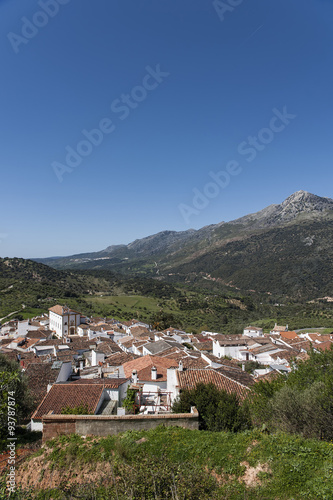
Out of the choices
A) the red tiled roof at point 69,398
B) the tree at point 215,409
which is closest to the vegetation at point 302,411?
the tree at point 215,409

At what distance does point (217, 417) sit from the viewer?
10.4 m

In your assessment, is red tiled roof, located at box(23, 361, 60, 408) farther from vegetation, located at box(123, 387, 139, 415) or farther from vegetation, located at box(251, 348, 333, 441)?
vegetation, located at box(251, 348, 333, 441)

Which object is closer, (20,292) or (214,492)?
(214,492)

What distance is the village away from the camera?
14984 millimetres

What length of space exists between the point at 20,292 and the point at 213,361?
68943 mm

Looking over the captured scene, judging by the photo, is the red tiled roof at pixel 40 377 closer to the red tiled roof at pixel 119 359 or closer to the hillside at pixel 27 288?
the red tiled roof at pixel 119 359

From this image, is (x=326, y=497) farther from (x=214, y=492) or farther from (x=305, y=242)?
(x=305, y=242)

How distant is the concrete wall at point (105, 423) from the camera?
9945 millimetres

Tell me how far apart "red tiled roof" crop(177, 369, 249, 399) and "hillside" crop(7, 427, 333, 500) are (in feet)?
23.9

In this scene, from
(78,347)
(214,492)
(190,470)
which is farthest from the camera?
(78,347)

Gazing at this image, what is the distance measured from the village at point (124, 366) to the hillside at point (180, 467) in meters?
2.39

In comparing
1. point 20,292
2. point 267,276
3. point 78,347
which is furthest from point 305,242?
point 78,347

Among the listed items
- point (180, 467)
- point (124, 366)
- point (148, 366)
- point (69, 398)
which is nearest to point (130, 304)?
point (124, 366)

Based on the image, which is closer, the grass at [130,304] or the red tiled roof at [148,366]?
the red tiled roof at [148,366]
